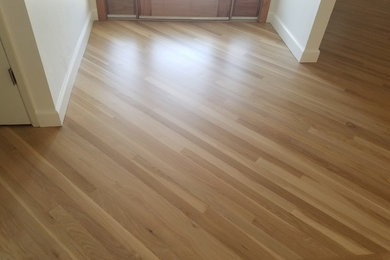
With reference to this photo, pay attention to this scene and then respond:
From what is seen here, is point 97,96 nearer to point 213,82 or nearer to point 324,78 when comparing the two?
point 213,82

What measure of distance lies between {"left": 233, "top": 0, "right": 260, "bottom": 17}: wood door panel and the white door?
2.27m

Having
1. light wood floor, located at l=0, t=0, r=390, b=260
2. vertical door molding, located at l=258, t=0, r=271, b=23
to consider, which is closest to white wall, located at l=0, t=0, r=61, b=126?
light wood floor, located at l=0, t=0, r=390, b=260

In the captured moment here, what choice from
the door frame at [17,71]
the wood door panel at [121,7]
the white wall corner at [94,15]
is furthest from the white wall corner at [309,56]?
the door frame at [17,71]

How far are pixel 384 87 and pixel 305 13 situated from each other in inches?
Answer: 35.1

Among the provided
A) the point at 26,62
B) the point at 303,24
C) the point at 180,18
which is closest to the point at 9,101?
the point at 26,62

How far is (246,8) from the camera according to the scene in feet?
10.1

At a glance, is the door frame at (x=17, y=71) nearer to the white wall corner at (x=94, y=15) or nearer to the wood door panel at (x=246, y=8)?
the white wall corner at (x=94, y=15)

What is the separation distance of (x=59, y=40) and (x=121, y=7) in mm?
1248

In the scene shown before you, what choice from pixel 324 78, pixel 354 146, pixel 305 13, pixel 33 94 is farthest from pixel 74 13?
pixel 354 146

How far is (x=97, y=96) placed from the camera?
2027 millimetres

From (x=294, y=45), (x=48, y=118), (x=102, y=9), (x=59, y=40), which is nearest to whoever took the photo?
(x=48, y=118)

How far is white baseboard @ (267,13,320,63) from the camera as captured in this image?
2557mm

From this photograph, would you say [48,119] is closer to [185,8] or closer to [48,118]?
[48,118]

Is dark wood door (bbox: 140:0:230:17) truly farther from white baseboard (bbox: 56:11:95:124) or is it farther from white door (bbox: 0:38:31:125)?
white door (bbox: 0:38:31:125)
